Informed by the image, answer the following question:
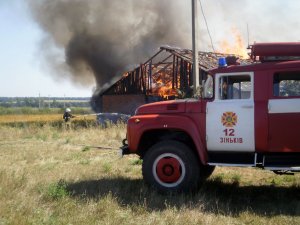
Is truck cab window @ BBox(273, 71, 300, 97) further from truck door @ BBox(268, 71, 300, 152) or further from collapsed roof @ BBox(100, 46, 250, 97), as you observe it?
collapsed roof @ BBox(100, 46, 250, 97)

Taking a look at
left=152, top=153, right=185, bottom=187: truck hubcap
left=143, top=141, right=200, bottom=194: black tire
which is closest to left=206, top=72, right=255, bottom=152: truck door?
left=143, top=141, right=200, bottom=194: black tire

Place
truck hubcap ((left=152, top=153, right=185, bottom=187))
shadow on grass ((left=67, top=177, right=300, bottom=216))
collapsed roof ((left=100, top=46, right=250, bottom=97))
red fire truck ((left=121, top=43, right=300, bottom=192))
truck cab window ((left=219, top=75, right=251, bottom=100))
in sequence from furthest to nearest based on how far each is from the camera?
1. collapsed roof ((left=100, top=46, right=250, bottom=97))
2. truck hubcap ((left=152, top=153, right=185, bottom=187))
3. truck cab window ((left=219, top=75, right=251, bottom=100))
4. red fire truck ((left=121, top=43, right=300, bottom=192))
5. shadow on grass ((left=67, top=177, right=300, bottom=216))

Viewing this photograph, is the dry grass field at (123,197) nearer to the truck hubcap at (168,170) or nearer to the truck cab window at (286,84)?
the truck hubcap at (168,170)

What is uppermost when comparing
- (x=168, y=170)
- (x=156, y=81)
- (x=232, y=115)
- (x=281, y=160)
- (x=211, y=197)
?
(x=156, y=81)

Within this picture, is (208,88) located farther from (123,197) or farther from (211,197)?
(123,197)

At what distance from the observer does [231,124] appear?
6.85 m

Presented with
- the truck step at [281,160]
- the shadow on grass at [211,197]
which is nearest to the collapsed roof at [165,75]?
the shadow on grass at [211,197]

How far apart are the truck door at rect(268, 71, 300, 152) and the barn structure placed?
52.9 feet

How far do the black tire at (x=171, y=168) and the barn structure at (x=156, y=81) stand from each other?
52.0 ft

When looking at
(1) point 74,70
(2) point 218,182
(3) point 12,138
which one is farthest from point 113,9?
(2) point 218,182

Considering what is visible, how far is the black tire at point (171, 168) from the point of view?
7.15 m

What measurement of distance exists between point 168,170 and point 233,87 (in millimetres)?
1729

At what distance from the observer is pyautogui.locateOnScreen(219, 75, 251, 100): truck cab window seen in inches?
276

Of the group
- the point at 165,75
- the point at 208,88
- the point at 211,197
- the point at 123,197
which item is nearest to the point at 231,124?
the point at 208,88
